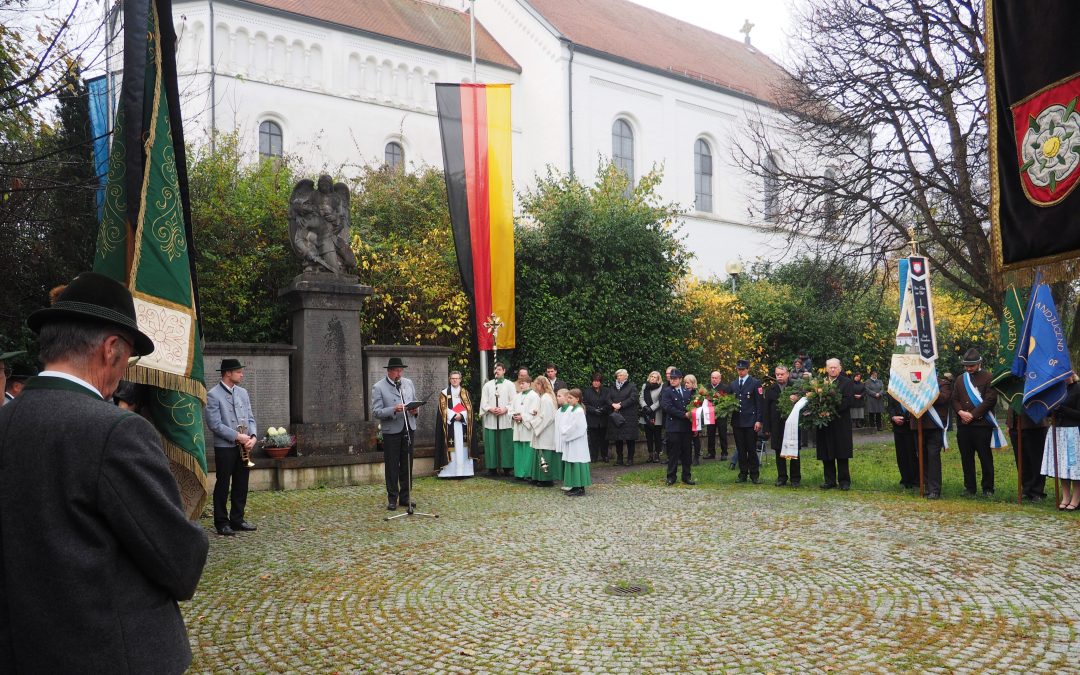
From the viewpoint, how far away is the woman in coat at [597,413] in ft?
53.9

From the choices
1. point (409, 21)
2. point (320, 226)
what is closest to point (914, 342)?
point (320, 226)

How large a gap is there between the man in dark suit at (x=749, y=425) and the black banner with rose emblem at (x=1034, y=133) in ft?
32.7

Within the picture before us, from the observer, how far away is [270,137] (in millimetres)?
29047

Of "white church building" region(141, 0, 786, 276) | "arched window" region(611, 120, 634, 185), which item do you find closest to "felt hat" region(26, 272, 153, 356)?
"white church building" region(141, 0, 786, 276)

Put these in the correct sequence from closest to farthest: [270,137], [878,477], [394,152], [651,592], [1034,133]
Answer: [1034,133] < [651,592] < [878,477] < [270,137] < [394,152]

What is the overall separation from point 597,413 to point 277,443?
268 inches

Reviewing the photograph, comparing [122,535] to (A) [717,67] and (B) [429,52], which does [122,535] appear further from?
(A) [717,67]

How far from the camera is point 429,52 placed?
107ft

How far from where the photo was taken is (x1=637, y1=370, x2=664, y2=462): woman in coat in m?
16.7

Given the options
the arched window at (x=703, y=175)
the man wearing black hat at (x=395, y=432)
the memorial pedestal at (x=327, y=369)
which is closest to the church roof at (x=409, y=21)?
the arched window at (x=703, y=175)

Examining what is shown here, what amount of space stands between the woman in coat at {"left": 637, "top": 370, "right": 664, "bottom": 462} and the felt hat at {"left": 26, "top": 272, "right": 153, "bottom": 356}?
1470cm

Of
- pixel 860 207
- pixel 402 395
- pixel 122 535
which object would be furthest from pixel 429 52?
pixel 122 535

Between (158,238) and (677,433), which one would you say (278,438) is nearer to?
(677,433)

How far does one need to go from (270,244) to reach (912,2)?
13.7 meters
